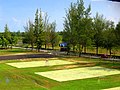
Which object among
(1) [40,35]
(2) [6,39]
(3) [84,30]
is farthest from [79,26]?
(2) [6,39]

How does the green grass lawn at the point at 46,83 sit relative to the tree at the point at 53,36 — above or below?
below

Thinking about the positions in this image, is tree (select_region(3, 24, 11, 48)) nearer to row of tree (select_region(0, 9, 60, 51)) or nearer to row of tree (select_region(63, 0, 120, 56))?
row of tree (select_region(0, 9, 60, 51))

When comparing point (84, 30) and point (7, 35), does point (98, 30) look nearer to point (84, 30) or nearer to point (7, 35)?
point (84, 30)

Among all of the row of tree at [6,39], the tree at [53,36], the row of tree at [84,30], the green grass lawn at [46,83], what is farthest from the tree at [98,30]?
the row of tree at [6,39]

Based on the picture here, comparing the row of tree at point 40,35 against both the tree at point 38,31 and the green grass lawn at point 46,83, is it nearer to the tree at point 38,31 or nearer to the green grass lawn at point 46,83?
the tree at point 38,31

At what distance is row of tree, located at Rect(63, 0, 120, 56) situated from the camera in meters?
52.5

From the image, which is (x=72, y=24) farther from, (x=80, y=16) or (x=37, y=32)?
(x=37, y=32)

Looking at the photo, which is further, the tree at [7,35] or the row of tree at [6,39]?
the tree at [7,35]

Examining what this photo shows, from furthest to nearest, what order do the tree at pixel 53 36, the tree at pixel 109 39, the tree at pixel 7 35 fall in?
the tree at pixel 7 35
the tree at pixel 53 36
the tree at pixel 109 39

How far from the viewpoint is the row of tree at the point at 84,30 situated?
52531 mm

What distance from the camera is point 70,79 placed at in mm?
27594

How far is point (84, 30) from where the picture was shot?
53.2m

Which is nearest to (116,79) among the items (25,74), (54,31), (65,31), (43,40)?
(25,74)

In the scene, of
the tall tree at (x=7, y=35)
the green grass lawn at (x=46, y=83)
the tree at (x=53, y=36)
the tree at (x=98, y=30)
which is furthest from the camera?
the tall tree at (x=7, y=35)
